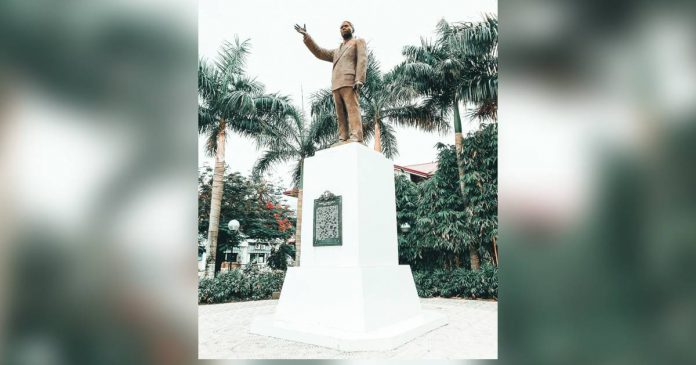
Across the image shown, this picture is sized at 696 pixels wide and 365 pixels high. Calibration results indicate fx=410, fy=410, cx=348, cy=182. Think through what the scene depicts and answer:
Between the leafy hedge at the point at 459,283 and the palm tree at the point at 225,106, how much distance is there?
6.94 meters

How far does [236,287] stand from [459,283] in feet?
22.2

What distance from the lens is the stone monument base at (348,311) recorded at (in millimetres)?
4578

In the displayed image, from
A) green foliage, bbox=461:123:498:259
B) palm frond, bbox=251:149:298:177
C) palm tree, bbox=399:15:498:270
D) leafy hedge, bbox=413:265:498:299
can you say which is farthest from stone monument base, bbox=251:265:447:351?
palm frond, bbox=251:149:298:177

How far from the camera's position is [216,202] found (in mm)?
13609

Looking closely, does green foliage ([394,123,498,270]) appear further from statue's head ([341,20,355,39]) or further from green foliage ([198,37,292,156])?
statue's head ([341,20,355,39])

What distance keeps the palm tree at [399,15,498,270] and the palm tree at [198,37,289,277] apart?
15.9ft

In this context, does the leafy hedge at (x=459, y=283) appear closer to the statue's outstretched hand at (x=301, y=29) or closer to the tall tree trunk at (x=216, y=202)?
the tall tree trunk at (x=216, y=202)

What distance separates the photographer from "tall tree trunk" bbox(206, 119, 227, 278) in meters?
13.4

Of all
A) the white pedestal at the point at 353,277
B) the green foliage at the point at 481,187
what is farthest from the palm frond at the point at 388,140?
the white pedestal at the point at 353,277
